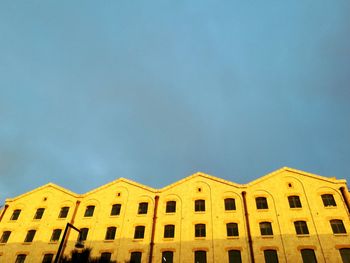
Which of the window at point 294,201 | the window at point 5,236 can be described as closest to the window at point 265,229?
the window at point 294,201

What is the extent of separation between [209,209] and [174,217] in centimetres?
409

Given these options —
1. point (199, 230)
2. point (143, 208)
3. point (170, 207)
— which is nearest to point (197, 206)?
point (199, 230)

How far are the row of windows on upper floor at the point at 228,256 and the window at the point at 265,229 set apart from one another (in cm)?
171

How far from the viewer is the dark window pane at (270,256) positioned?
25341 millimetres

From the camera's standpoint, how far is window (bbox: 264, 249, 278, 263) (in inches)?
998

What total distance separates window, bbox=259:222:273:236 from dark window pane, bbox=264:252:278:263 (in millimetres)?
1692

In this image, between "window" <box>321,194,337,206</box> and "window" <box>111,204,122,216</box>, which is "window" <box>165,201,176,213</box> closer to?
"window" <box>111,204,122,216</box>

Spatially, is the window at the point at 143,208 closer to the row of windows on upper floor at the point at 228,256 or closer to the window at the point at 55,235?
the row of windows on upper floor at the point at 228,256

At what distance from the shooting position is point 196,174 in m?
33.6

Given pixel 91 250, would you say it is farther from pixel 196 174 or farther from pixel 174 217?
pixel 196 174

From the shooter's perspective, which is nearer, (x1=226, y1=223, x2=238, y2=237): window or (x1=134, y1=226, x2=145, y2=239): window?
(x1=226, y1=223, x2=238, y2=237): window

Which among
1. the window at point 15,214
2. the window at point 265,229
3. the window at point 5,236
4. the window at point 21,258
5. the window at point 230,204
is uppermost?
the window at point 230,204

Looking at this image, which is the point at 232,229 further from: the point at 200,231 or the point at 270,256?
the point at 270,256

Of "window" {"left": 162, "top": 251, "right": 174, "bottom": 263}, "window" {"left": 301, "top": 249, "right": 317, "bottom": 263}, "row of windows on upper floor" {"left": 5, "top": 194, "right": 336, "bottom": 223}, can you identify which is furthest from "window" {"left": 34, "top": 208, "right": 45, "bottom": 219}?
"window" {"left": 301, "top": 249, "right": 317, "bottom": 263}
